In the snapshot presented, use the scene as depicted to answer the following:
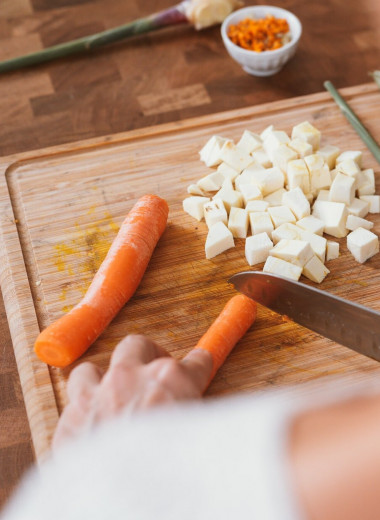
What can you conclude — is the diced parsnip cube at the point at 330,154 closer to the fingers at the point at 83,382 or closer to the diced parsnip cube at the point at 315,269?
the diced parsnip cube at the point at 315,269

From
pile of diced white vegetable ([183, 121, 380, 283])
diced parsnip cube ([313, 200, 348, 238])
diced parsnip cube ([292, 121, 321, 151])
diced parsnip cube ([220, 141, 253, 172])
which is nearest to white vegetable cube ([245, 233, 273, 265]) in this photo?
pile of diced white vegetable ([183, 121, 380, 283])

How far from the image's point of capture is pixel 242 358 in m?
1.85

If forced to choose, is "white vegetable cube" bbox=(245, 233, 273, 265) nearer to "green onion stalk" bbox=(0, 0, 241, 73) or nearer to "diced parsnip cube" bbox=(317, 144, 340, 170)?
"diced parsnip cube" bbox=(317, 144, 340, 170)

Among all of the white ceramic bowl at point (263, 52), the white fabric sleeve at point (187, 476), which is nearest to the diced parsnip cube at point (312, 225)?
the white ceramic bowl at point (263, 52)

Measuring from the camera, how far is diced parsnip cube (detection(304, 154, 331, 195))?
2162 millimetres

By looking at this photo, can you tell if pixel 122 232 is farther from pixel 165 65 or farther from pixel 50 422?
pixel 165 65

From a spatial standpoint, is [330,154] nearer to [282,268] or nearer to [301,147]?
[301,147]

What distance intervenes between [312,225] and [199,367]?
26.5 inches

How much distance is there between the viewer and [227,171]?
2234mm

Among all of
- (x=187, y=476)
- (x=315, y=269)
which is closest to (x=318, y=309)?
(x=315, y=269)

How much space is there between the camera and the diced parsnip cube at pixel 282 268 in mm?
1960

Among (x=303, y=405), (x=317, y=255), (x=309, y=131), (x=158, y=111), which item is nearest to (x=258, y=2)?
(x=158, y=111)

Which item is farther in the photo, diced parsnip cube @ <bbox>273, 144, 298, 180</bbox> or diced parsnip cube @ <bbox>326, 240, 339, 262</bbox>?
diced parsnip cube @ <bbox>273, 144, 298, 180</bbox>

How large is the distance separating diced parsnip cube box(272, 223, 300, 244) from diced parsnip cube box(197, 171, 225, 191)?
0.29 meters
